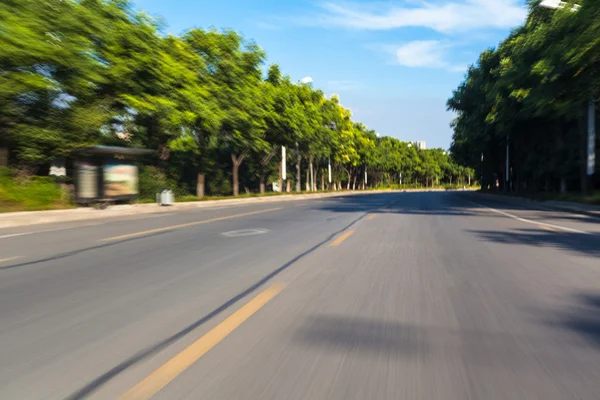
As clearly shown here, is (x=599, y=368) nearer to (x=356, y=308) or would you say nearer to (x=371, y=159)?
(x=356, y=308)

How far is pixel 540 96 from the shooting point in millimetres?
26703

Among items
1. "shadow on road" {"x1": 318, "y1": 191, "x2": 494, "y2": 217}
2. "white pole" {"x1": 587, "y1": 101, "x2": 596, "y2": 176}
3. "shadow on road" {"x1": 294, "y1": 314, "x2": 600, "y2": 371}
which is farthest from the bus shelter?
"white pole" {"x1": 587, "y1": 101, "x2": 596, "y2": 176}

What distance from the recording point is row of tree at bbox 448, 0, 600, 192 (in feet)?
73.8

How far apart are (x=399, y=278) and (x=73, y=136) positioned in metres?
→ 19.7

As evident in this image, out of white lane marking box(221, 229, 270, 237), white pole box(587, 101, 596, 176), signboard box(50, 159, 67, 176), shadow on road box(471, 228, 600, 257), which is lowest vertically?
shadow on road box(471, 228, 600, 257)

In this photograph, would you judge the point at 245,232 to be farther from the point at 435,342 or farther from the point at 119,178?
the point at 119,178

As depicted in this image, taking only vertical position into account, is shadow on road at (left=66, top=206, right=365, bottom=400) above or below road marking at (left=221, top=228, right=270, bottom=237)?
above

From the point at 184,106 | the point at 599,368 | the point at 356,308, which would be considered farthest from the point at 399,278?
the point at 184,106

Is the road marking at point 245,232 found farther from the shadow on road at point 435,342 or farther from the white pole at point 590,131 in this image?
the white pole at point 590,131

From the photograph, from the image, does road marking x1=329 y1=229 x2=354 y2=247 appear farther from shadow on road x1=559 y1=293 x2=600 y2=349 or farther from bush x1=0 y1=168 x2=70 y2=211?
bush x1=0 y1=168 x2=70 y2=211

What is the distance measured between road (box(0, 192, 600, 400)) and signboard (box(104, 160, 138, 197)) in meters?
14.5

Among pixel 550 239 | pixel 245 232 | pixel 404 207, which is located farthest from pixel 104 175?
pixel 550 239

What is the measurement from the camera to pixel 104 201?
25.3 m

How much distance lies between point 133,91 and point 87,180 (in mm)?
5784
